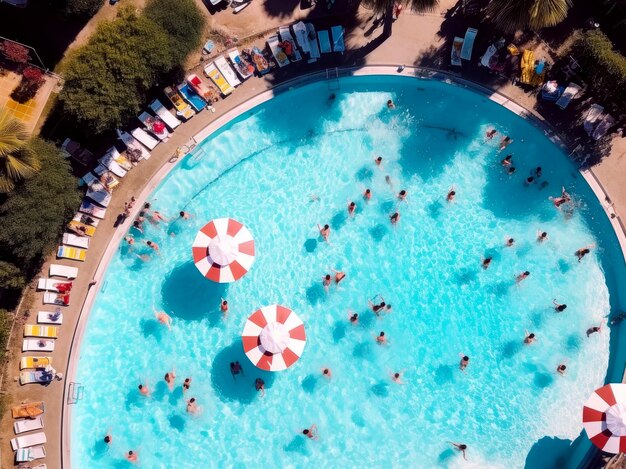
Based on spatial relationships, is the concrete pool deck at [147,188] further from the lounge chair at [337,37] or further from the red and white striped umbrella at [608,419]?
the red and white striped umbrella at [608,419]

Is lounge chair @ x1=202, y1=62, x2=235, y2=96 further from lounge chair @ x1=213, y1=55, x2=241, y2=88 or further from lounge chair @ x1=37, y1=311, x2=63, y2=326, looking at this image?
lounge chair @ x1=37, y1=311, x2=63, y2=326

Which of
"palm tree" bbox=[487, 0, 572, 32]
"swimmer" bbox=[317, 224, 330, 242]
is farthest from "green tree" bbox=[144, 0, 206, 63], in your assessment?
"palm tree" bbox=[487, 0, 572, 32]

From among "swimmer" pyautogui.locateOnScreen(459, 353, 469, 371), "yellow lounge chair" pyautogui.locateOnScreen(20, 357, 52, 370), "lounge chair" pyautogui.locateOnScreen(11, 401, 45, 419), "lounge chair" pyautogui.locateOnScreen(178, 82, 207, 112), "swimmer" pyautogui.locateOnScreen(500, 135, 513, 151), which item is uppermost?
"lounge chair" pyautogui.locateOnScreen(178, 82, 207, 112)

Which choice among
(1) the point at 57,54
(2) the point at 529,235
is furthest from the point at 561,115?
(1) the point at 57,54

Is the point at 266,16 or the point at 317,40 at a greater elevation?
the point at 266,16

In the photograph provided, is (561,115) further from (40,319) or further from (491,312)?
(40,319)

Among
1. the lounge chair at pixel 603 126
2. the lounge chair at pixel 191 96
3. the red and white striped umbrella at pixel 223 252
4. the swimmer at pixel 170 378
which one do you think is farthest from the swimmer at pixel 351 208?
the lounge chair at pixel 603 126
